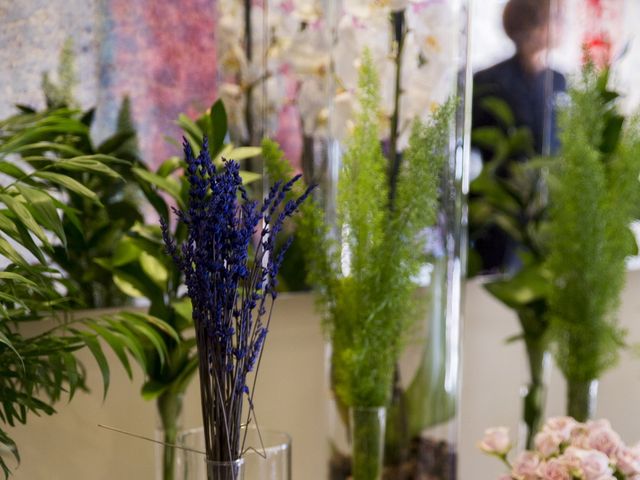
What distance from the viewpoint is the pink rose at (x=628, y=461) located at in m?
1.02

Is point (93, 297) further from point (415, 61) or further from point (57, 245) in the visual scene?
point (415, 61)

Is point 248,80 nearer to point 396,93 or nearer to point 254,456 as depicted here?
point 396,93

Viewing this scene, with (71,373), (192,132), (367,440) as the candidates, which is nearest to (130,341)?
(71,373)

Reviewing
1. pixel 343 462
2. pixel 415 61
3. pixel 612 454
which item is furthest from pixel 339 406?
pixel 415 61

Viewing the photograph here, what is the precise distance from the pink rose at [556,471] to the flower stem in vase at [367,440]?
208 mm

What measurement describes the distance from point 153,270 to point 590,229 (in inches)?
27.4

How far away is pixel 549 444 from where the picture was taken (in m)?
1.04

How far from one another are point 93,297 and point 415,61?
52 cm

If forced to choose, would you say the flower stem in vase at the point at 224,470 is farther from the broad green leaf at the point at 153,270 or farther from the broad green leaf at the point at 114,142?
the broad green leaf at the point at 114,142

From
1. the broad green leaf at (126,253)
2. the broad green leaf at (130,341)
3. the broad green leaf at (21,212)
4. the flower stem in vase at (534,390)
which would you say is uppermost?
the broad green leaf at (21,212)

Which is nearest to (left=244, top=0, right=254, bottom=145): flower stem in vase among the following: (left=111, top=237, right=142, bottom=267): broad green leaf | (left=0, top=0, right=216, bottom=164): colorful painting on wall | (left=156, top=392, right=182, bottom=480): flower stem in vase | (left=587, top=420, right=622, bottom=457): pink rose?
(left=0, top=0, right=216, bottom=164): colorful painting on wall

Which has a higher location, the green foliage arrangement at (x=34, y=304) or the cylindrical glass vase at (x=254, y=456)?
the green foliage arrangement at (x=34, y=304)

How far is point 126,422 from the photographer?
114 cm

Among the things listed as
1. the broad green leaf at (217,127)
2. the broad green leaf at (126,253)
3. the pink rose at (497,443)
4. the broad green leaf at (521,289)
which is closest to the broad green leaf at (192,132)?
the broad green leaf at (217,127)
